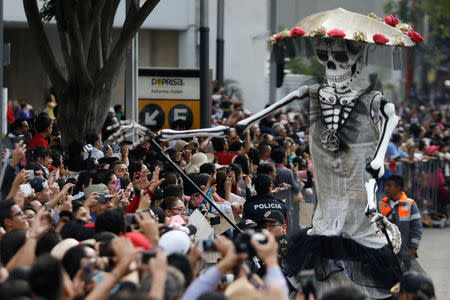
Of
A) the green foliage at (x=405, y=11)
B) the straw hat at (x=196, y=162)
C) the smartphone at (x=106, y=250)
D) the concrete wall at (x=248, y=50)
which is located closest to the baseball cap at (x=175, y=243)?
the smartphone at (x=106, y=250)

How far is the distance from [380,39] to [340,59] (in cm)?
42

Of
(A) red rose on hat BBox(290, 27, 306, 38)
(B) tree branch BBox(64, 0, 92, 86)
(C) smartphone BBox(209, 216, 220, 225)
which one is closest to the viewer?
(A) red rose on hat BBox(290, 27, 306, 38)

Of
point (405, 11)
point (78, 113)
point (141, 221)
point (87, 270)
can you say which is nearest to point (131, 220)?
point (141, 221)

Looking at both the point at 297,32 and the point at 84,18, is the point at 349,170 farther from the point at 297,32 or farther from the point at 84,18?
the point at 84,18

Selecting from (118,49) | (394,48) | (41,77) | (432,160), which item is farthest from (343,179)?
(41,77)

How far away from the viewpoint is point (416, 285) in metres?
6.16

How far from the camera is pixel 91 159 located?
1204 centimetres

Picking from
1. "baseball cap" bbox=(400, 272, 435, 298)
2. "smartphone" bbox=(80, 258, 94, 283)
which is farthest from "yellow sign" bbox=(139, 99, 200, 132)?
"smartphone" bbox=(80, 258, 94, 283)

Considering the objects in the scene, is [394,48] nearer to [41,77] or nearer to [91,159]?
[91,159]

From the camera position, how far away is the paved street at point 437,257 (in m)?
12.3

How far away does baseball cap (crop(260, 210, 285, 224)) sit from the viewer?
382 inches

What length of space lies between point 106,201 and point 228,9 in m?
30.6

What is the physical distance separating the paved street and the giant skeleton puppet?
342cm

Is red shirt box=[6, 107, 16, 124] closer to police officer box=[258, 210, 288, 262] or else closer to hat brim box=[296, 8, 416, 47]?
police officer box=[258, 210, 288, 262]
